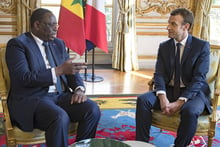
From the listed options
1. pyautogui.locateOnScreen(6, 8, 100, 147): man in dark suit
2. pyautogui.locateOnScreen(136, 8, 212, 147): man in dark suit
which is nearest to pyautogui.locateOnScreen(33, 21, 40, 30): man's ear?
pyautogui.locateOnScreen(6, 8, 100, 147): man in dark suit

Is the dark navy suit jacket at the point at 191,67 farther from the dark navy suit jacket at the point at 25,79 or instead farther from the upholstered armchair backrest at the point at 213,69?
the dark navy suit jacket at the point at 25,79

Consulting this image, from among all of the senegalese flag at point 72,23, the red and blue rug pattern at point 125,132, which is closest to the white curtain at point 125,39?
the senegalese flag at point 72,23

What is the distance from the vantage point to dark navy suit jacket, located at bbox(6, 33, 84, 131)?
76.3 inches

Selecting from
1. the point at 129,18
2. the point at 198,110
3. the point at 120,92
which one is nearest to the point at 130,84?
the point at 120,92

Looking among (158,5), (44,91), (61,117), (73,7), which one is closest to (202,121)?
(61,117)

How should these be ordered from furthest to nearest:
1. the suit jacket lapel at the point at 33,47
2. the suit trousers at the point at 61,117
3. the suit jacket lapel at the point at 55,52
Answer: the suit jacket lapel at the point at 55,52 → the suit jacket lapel at the point at 33,47 → the suit trousers at the point at 61,117

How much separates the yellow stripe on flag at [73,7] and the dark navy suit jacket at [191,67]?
1789mm

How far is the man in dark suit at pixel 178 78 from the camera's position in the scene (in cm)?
221

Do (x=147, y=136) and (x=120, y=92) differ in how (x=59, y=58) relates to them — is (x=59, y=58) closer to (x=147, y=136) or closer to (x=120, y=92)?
(x=147, y=136)

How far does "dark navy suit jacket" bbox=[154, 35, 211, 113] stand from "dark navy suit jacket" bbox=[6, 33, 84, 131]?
0.89m

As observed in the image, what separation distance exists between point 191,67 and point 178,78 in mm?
129

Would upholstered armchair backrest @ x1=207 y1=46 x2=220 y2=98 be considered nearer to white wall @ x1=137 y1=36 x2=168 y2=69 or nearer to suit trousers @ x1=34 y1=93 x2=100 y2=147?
suit trousers @ x1=34 y1=93 x2=100 y2=147

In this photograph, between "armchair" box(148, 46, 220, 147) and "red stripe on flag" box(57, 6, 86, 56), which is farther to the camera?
"red stripe on flag" box(57, 6, 86, 56)

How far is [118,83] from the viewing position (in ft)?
14.3
